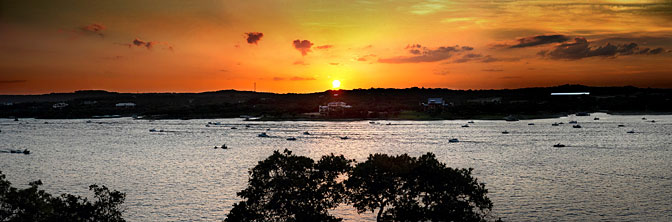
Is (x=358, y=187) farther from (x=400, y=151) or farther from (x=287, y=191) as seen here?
(x=400, y=151)

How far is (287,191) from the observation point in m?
39.2

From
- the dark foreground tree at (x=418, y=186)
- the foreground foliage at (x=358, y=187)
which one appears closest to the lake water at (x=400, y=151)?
the dark foreground tree at (x=418, y=186)

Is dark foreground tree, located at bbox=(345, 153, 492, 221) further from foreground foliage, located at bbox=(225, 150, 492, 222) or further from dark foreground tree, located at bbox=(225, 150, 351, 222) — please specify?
dark foreground tree, located at bbox=(225, 150, 351, 222)

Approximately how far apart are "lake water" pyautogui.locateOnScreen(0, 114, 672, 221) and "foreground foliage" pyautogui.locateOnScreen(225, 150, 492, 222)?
821 inches

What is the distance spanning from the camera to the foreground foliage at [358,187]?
38938 millimetres

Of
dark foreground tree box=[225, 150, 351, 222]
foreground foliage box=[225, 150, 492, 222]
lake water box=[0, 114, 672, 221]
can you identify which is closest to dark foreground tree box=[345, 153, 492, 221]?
foreground foliage box=[225, 150, 492, 222]

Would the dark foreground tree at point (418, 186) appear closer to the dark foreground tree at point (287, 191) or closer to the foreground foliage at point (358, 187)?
the foreground foliage at point (358, 187)

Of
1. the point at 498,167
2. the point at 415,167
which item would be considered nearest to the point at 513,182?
the point at 498,167

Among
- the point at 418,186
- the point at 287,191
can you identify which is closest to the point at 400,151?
the point at 418,186

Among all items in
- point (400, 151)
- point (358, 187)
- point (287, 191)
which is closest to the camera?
point (287, 191)

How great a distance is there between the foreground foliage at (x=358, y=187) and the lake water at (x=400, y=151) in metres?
20.9

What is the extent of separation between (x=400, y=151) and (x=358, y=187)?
344 ft

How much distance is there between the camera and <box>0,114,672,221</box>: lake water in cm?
6581

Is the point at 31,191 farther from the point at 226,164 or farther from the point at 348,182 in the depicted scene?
the point at 226,164
